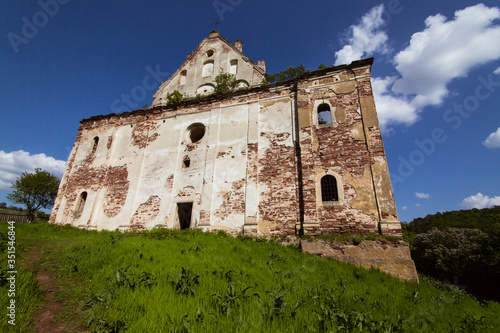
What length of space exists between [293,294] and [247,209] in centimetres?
672

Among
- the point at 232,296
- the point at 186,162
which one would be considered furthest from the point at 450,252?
the point at 232,296

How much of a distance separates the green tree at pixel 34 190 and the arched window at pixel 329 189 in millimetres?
29820

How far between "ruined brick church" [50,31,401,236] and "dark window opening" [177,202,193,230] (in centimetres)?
6

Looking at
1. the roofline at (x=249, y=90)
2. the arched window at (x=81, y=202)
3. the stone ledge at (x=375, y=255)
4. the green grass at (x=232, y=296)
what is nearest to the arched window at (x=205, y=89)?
the roofline at (x=249, y=90)

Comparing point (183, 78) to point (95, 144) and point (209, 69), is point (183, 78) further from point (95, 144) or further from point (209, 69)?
point (95, 144)

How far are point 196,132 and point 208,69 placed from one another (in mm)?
6053

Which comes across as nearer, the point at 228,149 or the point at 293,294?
the point at 293,294

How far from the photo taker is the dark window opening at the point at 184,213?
1311 centimetres

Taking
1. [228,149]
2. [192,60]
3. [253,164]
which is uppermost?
[192,60]

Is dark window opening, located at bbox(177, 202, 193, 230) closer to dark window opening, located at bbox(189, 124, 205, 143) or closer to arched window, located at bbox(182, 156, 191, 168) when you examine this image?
arched window, located at bbox(182, 156, 191, 168)

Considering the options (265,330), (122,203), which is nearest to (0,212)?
(122,203)

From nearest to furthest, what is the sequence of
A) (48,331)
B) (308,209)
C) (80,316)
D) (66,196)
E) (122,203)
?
(48,331) → (80,316) → (308,209) → (122,203) → (66,196)

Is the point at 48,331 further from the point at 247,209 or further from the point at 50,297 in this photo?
the point at 247,209

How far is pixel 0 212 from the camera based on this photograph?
1692cm
